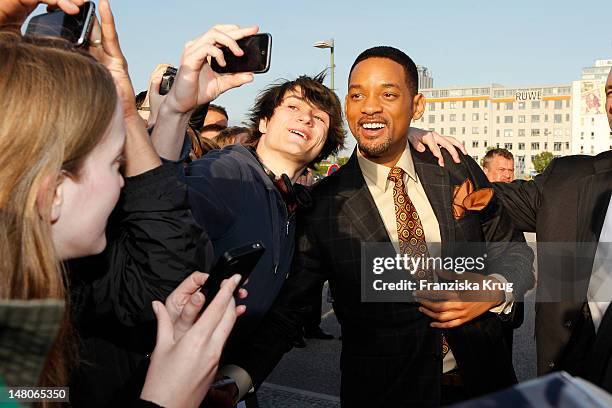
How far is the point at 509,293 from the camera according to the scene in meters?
3.12

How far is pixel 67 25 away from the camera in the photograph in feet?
6.07

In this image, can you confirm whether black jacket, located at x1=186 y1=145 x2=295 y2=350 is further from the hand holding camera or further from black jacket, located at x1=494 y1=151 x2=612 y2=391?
black jacket, located at x1=494 y1=151 x2=612 y2=391

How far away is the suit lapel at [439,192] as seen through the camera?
3.14m

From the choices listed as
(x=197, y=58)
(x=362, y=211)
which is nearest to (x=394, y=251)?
(x=362, y=211)

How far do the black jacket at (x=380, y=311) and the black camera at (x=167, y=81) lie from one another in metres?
0.87

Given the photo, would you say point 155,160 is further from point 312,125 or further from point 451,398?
point 451,398

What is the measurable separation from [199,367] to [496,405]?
84 centimetres

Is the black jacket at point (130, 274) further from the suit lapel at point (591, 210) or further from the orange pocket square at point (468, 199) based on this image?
the suit lapel at point (591, 210)

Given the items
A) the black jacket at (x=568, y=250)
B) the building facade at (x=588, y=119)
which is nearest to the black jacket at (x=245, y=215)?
the black jacket at (x=568, y=250)

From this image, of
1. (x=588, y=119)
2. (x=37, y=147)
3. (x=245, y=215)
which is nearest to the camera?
(x=37, y=147)

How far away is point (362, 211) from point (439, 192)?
381 millimetres

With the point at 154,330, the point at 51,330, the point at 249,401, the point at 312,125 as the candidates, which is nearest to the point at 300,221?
the point at 312,125

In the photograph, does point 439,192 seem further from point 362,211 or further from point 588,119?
point 588,119

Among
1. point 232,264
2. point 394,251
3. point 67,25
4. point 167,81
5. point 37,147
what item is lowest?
point 394,251
